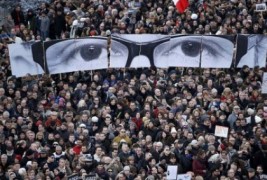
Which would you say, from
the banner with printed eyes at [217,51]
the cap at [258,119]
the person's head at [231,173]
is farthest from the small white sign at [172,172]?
the banner with printed eyes at [217,51]

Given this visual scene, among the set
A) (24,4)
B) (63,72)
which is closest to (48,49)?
(63,72)

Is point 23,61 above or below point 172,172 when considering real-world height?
above

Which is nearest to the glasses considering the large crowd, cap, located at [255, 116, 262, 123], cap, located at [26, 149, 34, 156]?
the large crowd

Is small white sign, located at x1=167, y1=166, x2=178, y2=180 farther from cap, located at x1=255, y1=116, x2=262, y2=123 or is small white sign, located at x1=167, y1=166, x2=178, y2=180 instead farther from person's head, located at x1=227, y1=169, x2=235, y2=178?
cap, located at x1=255, y1=116, x2=262, y2=123

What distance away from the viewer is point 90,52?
33.9 metres

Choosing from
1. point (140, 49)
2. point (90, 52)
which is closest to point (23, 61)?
point (90, 52)

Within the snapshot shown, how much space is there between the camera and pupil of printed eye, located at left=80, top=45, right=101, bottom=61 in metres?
33.9

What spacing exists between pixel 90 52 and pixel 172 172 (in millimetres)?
7286

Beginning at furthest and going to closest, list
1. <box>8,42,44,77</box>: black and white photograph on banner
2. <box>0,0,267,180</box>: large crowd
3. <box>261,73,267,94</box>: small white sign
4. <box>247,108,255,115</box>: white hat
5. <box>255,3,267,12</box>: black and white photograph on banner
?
<box>255,3,267,12</box>: black and white photograph on banner → <box>8,42,44,77</box>: black and white photograph on banner → <box>261,73,267,94</box>: small white sign → <box>247,108,255,115</box>: white hat → <box>0,0,267,180</box>: large crowd

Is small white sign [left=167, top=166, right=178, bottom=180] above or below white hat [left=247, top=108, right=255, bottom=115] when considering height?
below

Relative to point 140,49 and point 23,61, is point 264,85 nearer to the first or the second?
point 140,49

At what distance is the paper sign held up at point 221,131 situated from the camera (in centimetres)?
2944

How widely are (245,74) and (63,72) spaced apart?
4.81m

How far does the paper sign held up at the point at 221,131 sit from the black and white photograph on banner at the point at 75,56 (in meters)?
5.28
